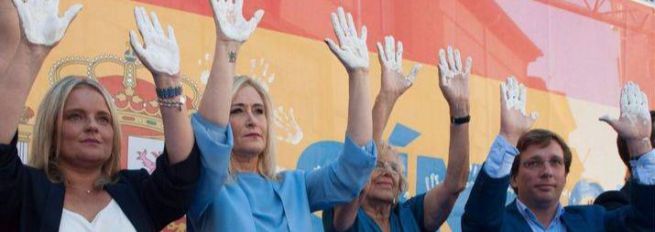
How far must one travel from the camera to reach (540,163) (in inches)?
128

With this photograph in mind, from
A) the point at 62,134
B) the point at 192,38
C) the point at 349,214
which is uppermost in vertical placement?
the point at 192,38

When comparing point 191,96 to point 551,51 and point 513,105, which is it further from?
point 551,51

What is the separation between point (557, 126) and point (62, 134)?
2270 millimetres

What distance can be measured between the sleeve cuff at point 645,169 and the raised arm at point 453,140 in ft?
1.53

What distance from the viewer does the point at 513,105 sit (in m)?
3.23

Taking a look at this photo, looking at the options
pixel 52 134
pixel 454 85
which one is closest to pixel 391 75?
pixel 454 85

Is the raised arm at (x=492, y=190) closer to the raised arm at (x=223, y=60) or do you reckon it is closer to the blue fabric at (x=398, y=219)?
the blue fabric at (x=398, y=219)

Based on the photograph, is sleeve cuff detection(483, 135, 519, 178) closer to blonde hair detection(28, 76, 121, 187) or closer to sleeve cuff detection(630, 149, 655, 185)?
sleeve cuff detection(630, 149, 655, 185)

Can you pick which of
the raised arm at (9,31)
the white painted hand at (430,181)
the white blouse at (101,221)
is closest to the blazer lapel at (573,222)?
the white painted hand at (430,181)

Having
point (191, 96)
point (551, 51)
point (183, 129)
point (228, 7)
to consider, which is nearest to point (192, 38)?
point (191, 96)

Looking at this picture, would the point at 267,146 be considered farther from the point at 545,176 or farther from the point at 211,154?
the point at 545,176

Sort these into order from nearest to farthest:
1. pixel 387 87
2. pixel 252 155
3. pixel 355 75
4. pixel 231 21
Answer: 1. pixel 231 21
2. pixel 252 155
3. pixel 355 75
4. pixel 387 87

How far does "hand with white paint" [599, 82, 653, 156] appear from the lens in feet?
10.7

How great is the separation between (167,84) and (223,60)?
6.1 inches
